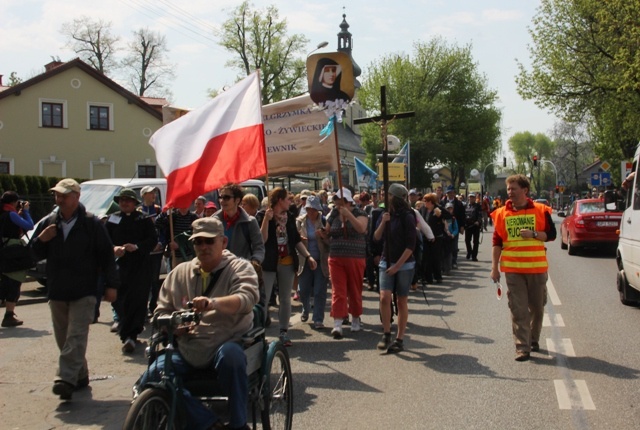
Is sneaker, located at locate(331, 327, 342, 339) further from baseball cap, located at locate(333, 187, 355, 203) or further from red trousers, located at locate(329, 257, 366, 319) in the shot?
baseball cap, located at locate(333, 187, 355, 203)

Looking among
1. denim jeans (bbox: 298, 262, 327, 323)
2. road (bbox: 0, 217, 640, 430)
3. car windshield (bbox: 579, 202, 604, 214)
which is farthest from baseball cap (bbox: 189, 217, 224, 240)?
car windshield (bbox: 579, 202, 604, 214)

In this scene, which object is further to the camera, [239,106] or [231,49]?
[231,49]

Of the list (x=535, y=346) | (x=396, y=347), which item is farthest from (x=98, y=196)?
(x=535, y=346)

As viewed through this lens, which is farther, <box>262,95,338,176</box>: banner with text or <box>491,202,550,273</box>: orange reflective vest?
<box>262,95,338,176</box>: banner with text

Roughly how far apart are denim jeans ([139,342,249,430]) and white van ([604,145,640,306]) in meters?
7.62

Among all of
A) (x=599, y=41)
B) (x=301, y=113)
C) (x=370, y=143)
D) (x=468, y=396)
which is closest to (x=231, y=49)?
(x=370, y=143)

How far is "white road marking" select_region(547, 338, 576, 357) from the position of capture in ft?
27.2

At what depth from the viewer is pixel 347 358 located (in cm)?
832

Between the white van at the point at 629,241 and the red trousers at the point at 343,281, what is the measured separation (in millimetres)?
3888

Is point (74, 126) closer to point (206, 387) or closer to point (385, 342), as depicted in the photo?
point (385, 342)

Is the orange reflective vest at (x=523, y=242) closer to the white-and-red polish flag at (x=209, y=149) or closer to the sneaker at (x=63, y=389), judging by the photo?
the white-and-red polish flag at (x=209, y=149)

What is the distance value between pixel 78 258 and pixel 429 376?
3405 millimetres

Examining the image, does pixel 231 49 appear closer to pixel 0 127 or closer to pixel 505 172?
pixel 0 127

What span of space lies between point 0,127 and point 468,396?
38596 millimetres
